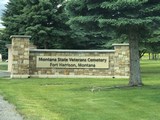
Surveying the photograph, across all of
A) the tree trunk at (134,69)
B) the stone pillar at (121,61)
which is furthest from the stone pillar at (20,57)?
the tree trunk at (134,69)

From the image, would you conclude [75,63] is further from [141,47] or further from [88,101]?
[88,101]

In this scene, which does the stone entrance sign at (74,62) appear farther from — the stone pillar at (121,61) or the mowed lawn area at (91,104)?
the mowed lawn area at (91,104)

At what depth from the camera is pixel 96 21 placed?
59.1ft

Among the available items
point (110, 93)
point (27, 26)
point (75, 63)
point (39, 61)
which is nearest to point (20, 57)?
point (39, 61)

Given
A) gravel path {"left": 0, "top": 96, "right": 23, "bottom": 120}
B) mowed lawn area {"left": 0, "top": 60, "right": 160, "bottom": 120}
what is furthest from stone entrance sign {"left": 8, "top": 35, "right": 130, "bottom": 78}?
gravel path {"left": 0, "top": 96, "right": 23, "bottom": 120}

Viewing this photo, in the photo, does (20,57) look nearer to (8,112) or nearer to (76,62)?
(76,62)

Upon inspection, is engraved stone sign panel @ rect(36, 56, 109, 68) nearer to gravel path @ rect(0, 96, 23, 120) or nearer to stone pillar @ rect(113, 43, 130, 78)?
stone pillar @ rect(113, 43, 130, 78)


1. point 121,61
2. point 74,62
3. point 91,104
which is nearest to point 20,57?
point 74,62

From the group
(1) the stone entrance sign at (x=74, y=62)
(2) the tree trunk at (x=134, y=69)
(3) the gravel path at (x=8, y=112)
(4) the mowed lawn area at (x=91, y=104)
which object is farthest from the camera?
(1) the stone entrance sign at (x=74, y=62)

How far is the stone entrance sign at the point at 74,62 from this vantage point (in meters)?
26.5

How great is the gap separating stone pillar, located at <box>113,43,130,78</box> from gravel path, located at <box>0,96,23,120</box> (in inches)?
578

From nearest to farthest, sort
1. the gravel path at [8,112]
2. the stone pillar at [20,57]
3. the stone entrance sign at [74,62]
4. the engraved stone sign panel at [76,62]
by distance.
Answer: the gravel path at [8,112] < the stone pillar at [20,57] < the stone entrance sign at [74,62] < the engraved stone sign panel at [76,62]

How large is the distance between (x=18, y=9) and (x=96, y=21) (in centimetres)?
2248

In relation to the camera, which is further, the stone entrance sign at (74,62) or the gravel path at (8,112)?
the stone entrance sign at (74,62)
